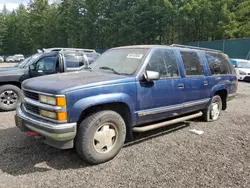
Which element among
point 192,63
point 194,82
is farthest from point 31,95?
point 192,63

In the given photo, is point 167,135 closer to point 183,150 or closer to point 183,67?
point 183,150


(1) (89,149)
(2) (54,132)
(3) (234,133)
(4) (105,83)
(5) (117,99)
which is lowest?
(3) (234,133)

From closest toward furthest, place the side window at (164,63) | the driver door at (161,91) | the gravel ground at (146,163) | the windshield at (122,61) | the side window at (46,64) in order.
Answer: the gravel ground at (146,163), the driver door at (161,91), the windshield at (122,61), the side window at (164,63), the side window at (46,64)

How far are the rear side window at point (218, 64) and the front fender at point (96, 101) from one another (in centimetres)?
279

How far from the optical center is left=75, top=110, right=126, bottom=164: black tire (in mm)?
3510

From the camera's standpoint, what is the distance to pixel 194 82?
5.08m

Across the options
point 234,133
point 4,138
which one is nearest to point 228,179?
point 234,133

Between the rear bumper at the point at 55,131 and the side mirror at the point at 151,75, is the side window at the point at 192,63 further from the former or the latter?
the rear bumper at the point at 55,131

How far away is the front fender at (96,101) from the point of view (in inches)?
132

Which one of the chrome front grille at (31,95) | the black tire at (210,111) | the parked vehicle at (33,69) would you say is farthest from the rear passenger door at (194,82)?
the parked vehicle at (33,69)

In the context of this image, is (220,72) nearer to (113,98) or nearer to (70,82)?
(113,98)

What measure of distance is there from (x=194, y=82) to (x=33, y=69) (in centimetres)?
495

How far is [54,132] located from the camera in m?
3.27

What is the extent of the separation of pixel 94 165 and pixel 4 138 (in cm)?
224
